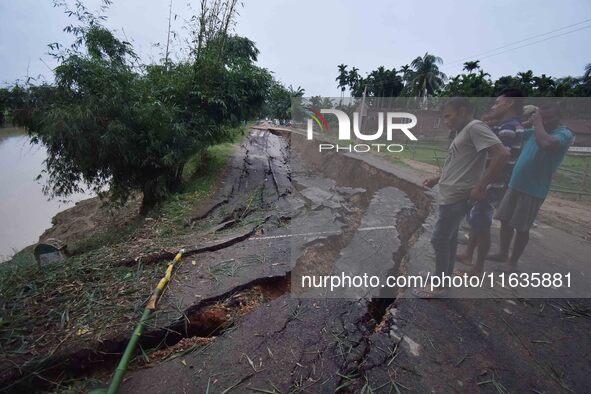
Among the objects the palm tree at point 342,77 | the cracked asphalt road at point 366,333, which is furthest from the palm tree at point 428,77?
the cracked asphalt road at point 366,333

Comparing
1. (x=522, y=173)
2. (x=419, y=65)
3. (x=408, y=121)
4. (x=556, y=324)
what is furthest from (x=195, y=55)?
(x=419, y=65)

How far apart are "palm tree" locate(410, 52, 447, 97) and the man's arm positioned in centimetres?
2953

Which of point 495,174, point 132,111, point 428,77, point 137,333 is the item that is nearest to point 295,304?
point 137,333

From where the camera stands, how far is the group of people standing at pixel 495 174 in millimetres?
2094

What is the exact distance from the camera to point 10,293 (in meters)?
2.44

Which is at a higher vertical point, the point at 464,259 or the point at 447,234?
the point at 447,234

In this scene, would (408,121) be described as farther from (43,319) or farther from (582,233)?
(582,233)

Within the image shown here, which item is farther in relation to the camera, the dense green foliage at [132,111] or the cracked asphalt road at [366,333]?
the dense green foliage at [132,111]

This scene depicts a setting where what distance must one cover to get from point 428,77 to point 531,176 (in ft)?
99.4

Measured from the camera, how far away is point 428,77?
92.1 feet

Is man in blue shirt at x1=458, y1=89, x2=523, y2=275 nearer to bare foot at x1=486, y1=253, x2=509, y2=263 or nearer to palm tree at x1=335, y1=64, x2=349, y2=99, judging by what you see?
bare foot at x1=486, y1=253, x2=509, y2=263

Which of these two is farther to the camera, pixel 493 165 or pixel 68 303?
pixel 68 303

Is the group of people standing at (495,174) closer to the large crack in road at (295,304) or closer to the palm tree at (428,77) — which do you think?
the large crack in road at (295,304)

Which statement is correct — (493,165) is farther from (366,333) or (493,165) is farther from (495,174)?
(366,333)
